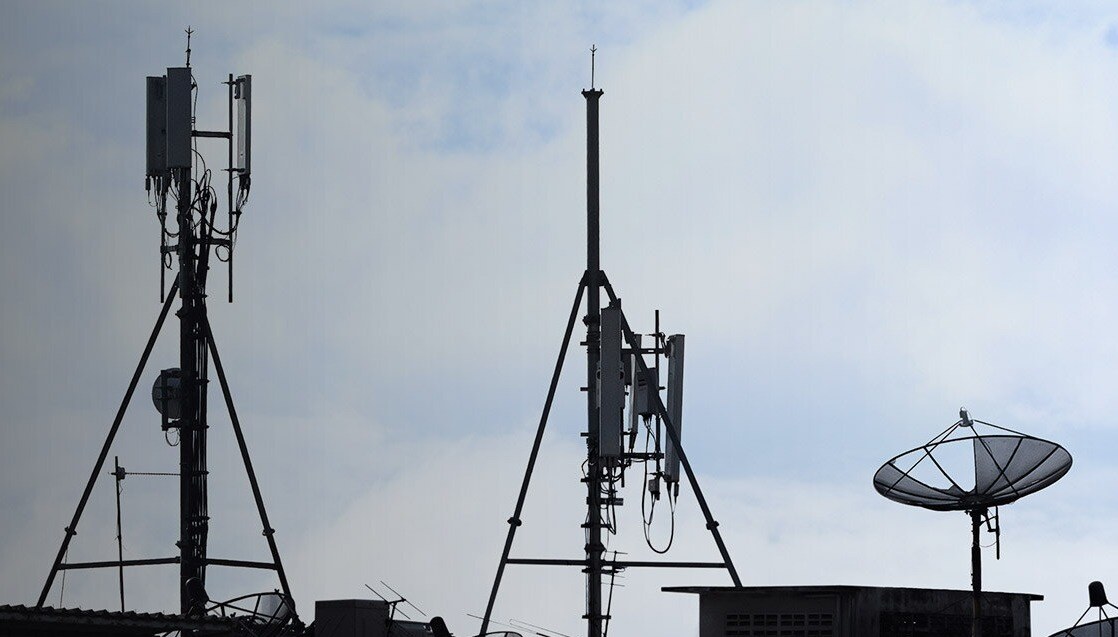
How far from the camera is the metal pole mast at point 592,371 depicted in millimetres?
54812

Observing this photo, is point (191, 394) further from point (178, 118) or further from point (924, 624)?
point (924, 624)

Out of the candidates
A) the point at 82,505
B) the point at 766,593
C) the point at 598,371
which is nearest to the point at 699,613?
the point at 766,593

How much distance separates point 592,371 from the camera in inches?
2244

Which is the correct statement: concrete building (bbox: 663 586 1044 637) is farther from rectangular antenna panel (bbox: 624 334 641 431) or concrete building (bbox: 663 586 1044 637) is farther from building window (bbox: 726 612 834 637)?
rectangular antenna panel (bbox: 624 334 641 431)

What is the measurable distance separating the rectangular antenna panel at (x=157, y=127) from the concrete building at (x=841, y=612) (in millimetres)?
18176

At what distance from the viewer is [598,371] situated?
56.9 m

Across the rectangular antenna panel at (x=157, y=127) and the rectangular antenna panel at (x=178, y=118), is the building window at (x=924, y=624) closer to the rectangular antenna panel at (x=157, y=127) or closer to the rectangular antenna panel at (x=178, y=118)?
the rectangular antenna panel at (x=178, y=118)

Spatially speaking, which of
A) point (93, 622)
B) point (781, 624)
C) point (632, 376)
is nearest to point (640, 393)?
point (632, 376)

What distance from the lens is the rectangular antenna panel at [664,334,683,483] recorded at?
185 ft

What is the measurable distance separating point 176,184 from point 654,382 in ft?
42.2

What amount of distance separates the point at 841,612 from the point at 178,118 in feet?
69.2

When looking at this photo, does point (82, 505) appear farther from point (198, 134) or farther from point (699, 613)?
point (699, 613)

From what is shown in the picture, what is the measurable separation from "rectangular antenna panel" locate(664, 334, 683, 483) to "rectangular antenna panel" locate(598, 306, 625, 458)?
1903 millimetres

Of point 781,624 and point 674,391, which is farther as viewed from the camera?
point 674,391
